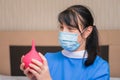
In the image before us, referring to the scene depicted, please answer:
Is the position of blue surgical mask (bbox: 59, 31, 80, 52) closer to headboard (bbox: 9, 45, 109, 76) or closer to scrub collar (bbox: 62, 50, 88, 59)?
scrub collar (bbox: 62, 50, 88, 59)

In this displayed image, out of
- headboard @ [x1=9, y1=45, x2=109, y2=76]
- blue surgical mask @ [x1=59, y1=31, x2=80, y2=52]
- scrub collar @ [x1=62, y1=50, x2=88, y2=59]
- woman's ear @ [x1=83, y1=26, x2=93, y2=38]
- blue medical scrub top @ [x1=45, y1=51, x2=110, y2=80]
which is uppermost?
woman's ear @ [x1=83, y1=26, x2=93, y2=38]

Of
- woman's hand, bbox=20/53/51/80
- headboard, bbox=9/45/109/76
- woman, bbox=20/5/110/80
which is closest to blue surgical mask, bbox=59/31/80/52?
woman, bbox=20/5/110/80

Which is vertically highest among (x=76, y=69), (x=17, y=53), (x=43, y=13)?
(x=43, y=13)

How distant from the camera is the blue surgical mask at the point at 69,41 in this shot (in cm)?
129

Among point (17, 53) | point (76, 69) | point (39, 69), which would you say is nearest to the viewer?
point (39, 69)

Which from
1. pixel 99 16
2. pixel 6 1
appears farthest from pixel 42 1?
pixel 99 16

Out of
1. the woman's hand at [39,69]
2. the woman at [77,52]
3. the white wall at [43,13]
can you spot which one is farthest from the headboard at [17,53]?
the woman's hand at [39,69]

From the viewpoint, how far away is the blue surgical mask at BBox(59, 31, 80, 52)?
50.6 inches

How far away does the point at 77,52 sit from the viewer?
1.30m

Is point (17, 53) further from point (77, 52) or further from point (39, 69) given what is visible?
point (39, 69)

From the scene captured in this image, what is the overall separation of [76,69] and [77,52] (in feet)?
0.35

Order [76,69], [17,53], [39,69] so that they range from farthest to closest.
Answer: [17,53]
[76,69]
[39,69]

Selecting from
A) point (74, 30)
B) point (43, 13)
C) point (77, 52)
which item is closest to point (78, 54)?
point (77, 52)

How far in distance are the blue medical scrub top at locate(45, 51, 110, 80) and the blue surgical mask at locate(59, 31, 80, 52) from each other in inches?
2.5
